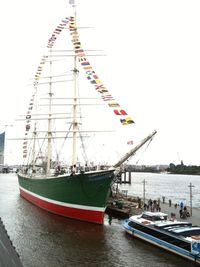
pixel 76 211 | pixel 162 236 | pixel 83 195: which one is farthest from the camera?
pixel 76 211

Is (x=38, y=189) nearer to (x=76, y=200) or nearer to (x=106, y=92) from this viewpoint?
(x=76, y=200)

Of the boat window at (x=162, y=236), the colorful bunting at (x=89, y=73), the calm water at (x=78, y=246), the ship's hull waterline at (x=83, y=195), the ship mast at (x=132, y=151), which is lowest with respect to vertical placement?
the calm water at (x=78, y=246)

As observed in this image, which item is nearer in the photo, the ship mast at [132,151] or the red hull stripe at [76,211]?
the red hull stripe at [76,211]

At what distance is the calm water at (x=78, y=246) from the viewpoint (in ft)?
70.3

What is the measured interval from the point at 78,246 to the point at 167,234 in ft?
23.0

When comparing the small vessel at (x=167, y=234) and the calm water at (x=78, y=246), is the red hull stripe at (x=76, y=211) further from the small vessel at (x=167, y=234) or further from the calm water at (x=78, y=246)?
the small vessel at (x=167, y=234)

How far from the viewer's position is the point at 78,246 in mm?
24812

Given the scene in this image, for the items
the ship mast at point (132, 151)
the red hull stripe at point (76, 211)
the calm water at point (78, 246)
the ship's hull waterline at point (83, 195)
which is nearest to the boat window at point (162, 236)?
the calm water at point (78, 246)

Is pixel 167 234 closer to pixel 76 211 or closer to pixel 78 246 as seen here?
pixel 78 246

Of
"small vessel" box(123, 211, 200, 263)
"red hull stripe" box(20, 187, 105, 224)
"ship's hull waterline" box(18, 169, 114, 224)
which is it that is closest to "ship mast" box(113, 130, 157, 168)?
"ship's hull waterline" box(18, 169, 114, 224)

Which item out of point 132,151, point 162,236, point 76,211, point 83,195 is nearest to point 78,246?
point 162,236

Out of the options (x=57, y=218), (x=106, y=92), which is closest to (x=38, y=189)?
(x=57, y=218)

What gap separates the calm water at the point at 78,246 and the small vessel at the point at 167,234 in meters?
0.54

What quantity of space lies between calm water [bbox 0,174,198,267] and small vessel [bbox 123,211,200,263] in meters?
0.54
